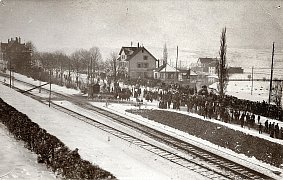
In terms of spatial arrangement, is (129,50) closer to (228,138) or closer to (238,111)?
(238,111)

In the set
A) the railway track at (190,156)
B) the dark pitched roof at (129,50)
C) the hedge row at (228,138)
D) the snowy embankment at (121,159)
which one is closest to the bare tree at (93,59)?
the dark pitched roof at (129,50)

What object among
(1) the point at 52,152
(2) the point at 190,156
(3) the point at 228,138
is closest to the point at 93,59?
(3) the point at 228,138

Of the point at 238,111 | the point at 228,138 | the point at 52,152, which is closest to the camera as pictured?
the point at 52,152

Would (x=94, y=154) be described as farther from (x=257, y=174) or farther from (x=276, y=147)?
(x=276, y=147)

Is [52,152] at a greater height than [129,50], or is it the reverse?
[129,50]

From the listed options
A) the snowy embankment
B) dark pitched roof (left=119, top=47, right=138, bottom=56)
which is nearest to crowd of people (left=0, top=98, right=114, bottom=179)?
the snowy embankment

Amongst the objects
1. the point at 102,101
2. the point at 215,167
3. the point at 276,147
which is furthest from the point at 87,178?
the point at 102,101
